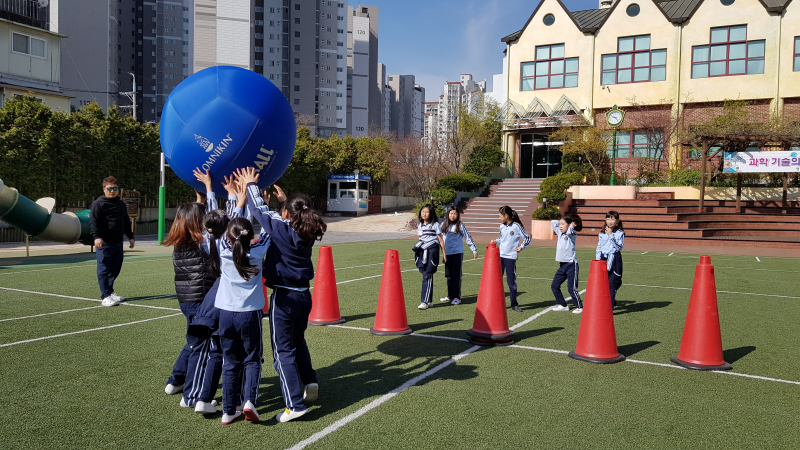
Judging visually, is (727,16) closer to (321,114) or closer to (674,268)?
(674,268)

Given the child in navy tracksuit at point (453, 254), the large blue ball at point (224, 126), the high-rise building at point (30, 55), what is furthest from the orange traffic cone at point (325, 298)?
the high-rise building at point (30, 55)

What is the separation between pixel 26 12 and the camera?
94.2 feet

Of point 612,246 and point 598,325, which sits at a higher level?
point 612,246

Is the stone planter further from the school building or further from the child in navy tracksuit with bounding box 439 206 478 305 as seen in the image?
the child in navy tracksuit with bounding box 439 206 478 305

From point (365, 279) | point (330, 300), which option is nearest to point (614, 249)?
point (330, 300)

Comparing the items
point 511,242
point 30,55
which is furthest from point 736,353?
point 30,55

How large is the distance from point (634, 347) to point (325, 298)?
152 inches

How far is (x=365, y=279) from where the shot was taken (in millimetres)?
12016

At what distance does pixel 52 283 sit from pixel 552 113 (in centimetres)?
3062

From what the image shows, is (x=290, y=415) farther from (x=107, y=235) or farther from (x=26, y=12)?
(x=26, y=12)

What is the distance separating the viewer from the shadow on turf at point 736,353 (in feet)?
20.4

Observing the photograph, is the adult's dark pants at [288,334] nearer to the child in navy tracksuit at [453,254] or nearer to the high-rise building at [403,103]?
the child in navy tracksuit at [453,254]

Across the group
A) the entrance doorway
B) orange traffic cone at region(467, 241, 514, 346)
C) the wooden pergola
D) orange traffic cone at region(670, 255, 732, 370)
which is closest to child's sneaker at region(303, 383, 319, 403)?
orange traffic cone at region(467, 241, 514, 346)

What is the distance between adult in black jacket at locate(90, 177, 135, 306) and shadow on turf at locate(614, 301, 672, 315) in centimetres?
771
